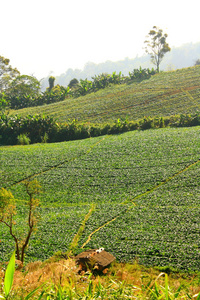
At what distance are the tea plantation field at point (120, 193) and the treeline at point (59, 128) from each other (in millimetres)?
2318

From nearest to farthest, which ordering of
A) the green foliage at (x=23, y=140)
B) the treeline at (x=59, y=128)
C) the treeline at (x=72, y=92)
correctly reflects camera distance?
the green foliage at (x=23, y=140) → the treeline at (x=59, y=128) → the treeline at (x=72, y=92)

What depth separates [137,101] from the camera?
43.2m

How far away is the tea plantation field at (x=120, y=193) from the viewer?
14805 mm

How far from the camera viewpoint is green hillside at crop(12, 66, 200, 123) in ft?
129

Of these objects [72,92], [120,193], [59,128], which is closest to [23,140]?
[59,128]

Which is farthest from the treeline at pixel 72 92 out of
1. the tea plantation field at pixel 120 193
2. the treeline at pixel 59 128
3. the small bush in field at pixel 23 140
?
the tea plantation field at pixel 120 193

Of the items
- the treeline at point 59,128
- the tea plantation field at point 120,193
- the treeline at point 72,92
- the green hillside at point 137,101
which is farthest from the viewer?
the treeline at point 72,92

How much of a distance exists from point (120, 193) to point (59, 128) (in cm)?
1666

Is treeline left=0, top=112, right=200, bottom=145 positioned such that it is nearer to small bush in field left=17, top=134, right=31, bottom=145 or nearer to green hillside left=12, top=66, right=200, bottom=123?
small bush in field left=17, top=134, right=31, bottom=145

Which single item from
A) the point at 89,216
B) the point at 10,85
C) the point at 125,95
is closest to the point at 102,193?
the point at 89,216

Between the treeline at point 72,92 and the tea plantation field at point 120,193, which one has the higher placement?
the treeline at point 72,92

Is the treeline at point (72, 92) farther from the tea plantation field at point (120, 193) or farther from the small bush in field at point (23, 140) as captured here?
the tea plantation field at point (120, 193)

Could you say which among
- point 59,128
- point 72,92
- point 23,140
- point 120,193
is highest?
point 72,92

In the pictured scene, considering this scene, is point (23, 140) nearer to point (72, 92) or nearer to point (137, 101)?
point (137, 101)
